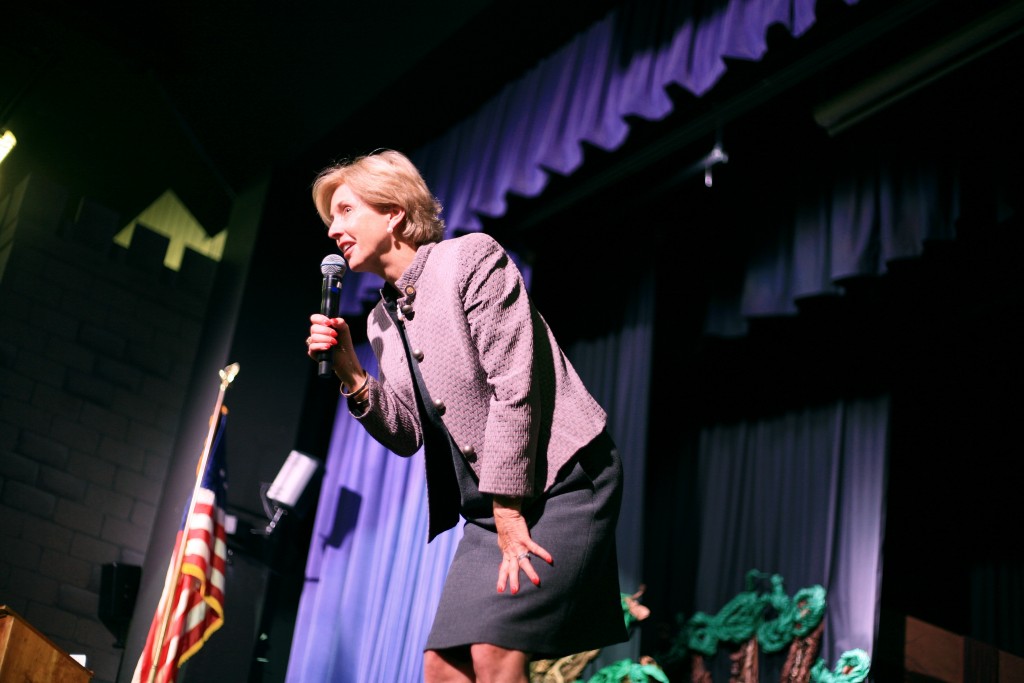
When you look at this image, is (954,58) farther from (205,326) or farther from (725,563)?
(205,326)

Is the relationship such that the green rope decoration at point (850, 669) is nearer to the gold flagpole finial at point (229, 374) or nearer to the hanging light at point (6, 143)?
the gold flagpole finial at point (229, 374)

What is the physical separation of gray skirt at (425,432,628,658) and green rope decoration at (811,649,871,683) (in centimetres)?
268

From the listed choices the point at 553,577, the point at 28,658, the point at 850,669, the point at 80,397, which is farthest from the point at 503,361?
the point at 80,397

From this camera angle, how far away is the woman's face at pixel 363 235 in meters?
1.97

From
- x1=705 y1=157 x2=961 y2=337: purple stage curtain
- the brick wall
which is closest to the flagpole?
the brick wall

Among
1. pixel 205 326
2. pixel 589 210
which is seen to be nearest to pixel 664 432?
pixel 589 210

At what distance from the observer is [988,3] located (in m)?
3.57

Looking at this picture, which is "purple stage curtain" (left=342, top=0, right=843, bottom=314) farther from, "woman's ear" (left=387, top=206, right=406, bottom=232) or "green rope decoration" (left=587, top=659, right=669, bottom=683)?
"green rope decoration" (left=587, top=659, right=669, bottom=683)

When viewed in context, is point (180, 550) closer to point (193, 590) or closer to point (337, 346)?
point (193, 590)

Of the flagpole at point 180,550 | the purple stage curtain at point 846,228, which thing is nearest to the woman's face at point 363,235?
the flagpole at point 180,550

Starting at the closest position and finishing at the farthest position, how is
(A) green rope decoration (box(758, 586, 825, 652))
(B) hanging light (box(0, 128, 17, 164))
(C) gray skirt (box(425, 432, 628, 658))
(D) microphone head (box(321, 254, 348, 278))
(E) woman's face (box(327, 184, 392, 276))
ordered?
(C) gray skirt (box(425, 432, 628, 658)) → (E) woman's face (box(327, 184, 392, 276)) → (D) microphone head (box(321, 254, 348, 278)) → (A) green rope decoration (box(758, 586, 825, 652)) → (B) hanging light (box(0, 128, 17, 164))

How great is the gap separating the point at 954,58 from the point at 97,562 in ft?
13.6

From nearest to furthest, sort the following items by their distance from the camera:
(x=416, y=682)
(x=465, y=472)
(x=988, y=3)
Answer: (x=465, y=472) < (x=988, y=3) < (x=416, y=682)

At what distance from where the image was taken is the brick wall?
4.78 metres
